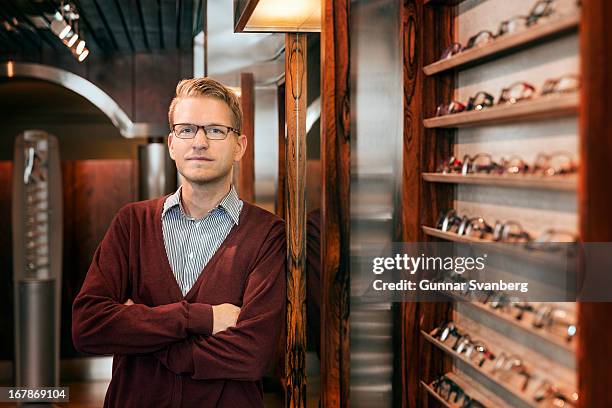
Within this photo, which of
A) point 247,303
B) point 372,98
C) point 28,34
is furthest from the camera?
point 28,34

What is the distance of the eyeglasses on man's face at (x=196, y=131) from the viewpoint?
6.90 feet

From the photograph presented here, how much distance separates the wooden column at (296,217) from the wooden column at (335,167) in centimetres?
30

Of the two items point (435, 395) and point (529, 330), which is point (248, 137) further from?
point (529, 330)

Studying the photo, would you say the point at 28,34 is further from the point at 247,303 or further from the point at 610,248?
the point at 610,248

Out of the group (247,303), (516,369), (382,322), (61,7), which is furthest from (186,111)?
(61,7)

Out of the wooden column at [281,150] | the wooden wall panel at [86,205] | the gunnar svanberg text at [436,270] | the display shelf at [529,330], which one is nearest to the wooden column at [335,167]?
the gunnar svanberg text at [436,270]

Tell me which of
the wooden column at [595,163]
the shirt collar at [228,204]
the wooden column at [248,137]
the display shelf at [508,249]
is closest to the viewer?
the wooden column at [595,163]

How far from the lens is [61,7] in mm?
4117

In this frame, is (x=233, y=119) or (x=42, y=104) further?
(x=42, y=104)

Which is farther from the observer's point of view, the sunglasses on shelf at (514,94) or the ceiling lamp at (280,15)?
the ceiling lamp at (280,15)

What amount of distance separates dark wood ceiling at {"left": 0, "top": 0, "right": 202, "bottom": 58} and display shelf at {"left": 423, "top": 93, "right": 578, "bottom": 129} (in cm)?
286

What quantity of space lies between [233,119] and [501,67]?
1011mm

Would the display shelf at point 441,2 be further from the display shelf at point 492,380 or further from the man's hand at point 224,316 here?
the man's hand at point 224,316

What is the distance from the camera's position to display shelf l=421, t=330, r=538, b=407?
1.21m
